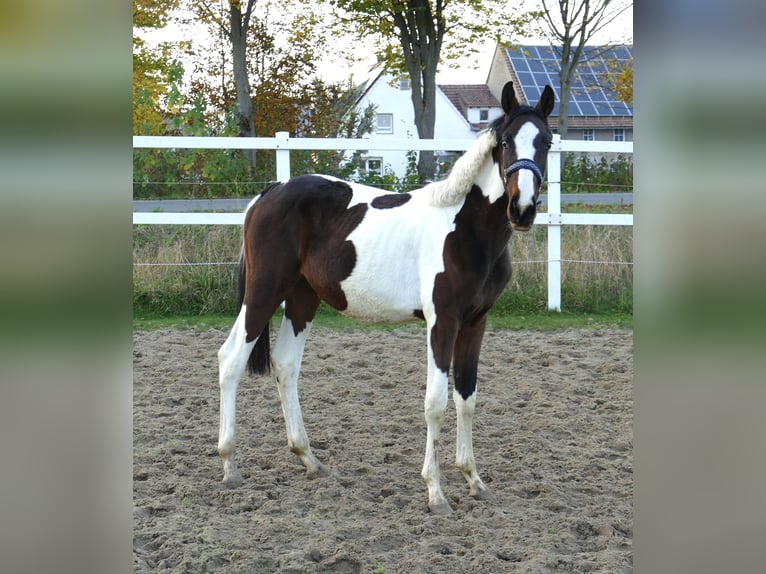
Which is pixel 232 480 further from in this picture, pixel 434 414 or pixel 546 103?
pixel 546 103

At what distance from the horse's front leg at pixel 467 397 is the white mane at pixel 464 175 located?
0.65 meters

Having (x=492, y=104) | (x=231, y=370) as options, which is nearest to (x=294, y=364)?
(x=231, y=370)

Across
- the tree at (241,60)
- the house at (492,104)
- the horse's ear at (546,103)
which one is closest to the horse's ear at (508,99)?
the horse's ear at (546,103)

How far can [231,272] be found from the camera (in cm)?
805

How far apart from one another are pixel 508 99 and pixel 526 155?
0.32 meters

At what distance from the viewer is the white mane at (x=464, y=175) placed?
3510 mm

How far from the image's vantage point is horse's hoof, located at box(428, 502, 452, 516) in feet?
11.1

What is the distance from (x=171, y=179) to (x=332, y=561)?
9.33 meters

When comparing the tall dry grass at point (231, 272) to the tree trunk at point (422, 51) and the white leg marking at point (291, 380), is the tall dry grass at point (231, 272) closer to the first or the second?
the white leg marking at point (291, 380)

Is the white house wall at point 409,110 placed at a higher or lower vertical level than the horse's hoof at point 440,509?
higher
